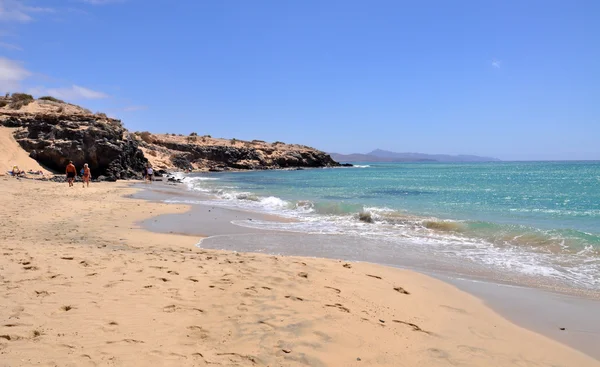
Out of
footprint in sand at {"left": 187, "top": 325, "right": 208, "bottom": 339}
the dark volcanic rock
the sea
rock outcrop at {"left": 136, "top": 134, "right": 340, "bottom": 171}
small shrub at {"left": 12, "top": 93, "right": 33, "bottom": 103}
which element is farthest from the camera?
rock outcrop at {"left": 136, "top": 134, "right": 340, "bottom": 171}

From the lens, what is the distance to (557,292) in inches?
241

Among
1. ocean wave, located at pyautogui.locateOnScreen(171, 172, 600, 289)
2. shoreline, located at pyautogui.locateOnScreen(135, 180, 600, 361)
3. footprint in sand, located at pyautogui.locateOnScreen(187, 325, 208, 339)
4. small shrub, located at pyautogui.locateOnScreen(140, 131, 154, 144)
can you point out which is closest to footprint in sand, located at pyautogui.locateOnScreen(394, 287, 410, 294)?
shoreline, located at pyautogui.locateOnScreen(135, 180, 600, 361)

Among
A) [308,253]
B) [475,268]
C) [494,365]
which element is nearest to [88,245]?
[308,253]

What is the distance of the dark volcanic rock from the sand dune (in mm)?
522

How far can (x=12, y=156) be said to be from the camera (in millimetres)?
28219

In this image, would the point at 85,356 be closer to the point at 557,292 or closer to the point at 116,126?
the point at 557,292

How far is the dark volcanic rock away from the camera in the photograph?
30.1 m

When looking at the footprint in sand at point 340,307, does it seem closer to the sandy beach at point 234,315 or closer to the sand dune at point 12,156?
the sandy beach at point 234,315

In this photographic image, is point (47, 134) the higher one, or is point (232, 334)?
point (47, 134)

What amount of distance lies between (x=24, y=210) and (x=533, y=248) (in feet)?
46.3

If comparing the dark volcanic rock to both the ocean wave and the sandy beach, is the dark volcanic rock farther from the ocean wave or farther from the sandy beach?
the sandy beach

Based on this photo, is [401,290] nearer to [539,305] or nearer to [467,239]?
[539,305]

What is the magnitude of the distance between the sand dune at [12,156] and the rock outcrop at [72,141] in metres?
0.53

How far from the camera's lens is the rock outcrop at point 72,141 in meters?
30.1
